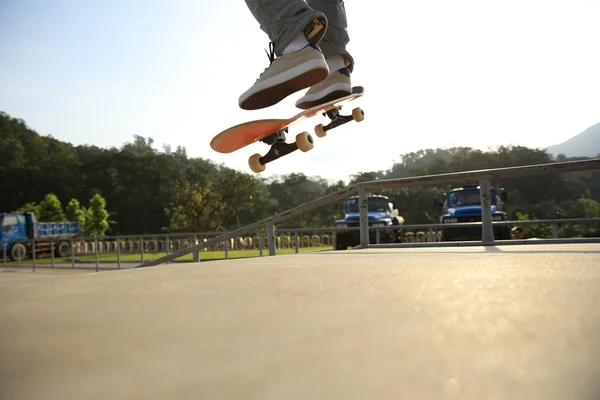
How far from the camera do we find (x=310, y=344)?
0.48 m

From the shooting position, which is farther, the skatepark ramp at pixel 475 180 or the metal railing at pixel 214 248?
the metal railing at pixel 214 248

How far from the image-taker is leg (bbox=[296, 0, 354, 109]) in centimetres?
284

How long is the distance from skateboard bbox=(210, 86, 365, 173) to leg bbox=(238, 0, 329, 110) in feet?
1.76

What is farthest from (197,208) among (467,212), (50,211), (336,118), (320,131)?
(336,118)

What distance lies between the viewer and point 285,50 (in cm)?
225

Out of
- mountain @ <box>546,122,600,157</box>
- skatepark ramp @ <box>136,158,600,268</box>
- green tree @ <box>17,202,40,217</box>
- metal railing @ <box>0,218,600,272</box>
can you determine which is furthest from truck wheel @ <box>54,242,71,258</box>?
mountain @ <box>546,122,600,157</box>

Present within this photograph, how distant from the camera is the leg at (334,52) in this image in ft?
9.32

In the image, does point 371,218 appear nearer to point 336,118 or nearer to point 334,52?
point 336,118

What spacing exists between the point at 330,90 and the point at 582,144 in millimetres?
156920

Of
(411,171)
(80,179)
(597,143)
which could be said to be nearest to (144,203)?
(80,179)

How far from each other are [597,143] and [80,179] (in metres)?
124

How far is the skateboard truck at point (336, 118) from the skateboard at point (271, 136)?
41mm

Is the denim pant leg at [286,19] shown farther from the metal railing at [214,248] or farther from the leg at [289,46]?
the metal railing at [214,248]

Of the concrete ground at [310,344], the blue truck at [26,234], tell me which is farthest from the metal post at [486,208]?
the blue truck at [26,234]
